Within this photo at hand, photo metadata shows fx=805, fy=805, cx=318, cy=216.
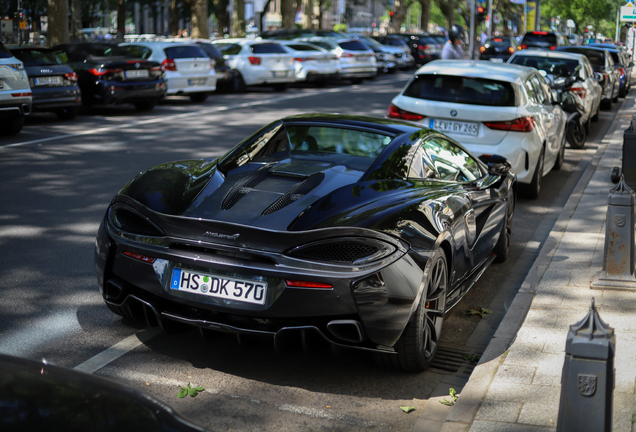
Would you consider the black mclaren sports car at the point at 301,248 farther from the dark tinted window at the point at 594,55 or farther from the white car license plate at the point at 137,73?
the dark tinted window at the point at 594,55

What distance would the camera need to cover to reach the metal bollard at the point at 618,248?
231 inches

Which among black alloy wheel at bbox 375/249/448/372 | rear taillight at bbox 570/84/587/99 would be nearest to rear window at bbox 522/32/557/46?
rear taillight at bbox 570/84/587/99

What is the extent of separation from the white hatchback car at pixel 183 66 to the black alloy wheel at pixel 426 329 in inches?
620

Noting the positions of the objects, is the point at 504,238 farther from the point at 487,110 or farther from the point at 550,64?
the point at 550,64

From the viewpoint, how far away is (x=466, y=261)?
5203 mm

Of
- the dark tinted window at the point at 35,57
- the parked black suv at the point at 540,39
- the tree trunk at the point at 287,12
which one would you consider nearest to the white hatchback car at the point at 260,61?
the dark tinted window at the point at 35,57

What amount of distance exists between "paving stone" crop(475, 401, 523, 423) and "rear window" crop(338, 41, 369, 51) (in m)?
25.9

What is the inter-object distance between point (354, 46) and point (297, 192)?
2555 cm

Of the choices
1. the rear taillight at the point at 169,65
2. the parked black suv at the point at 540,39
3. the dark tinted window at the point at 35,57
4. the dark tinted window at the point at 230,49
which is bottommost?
the rear taillight at the point at 169,65

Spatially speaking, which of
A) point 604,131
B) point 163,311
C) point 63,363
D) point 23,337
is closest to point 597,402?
point 163,311

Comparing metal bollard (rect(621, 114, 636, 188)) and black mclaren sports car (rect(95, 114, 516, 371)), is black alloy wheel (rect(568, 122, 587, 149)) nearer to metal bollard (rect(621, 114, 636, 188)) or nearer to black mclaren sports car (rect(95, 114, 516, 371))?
metal bollard (rect(621, 114, 636, 188))

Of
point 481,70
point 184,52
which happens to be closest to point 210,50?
point 184,52

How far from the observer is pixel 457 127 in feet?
30.4

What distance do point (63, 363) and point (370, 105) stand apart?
15.9m
